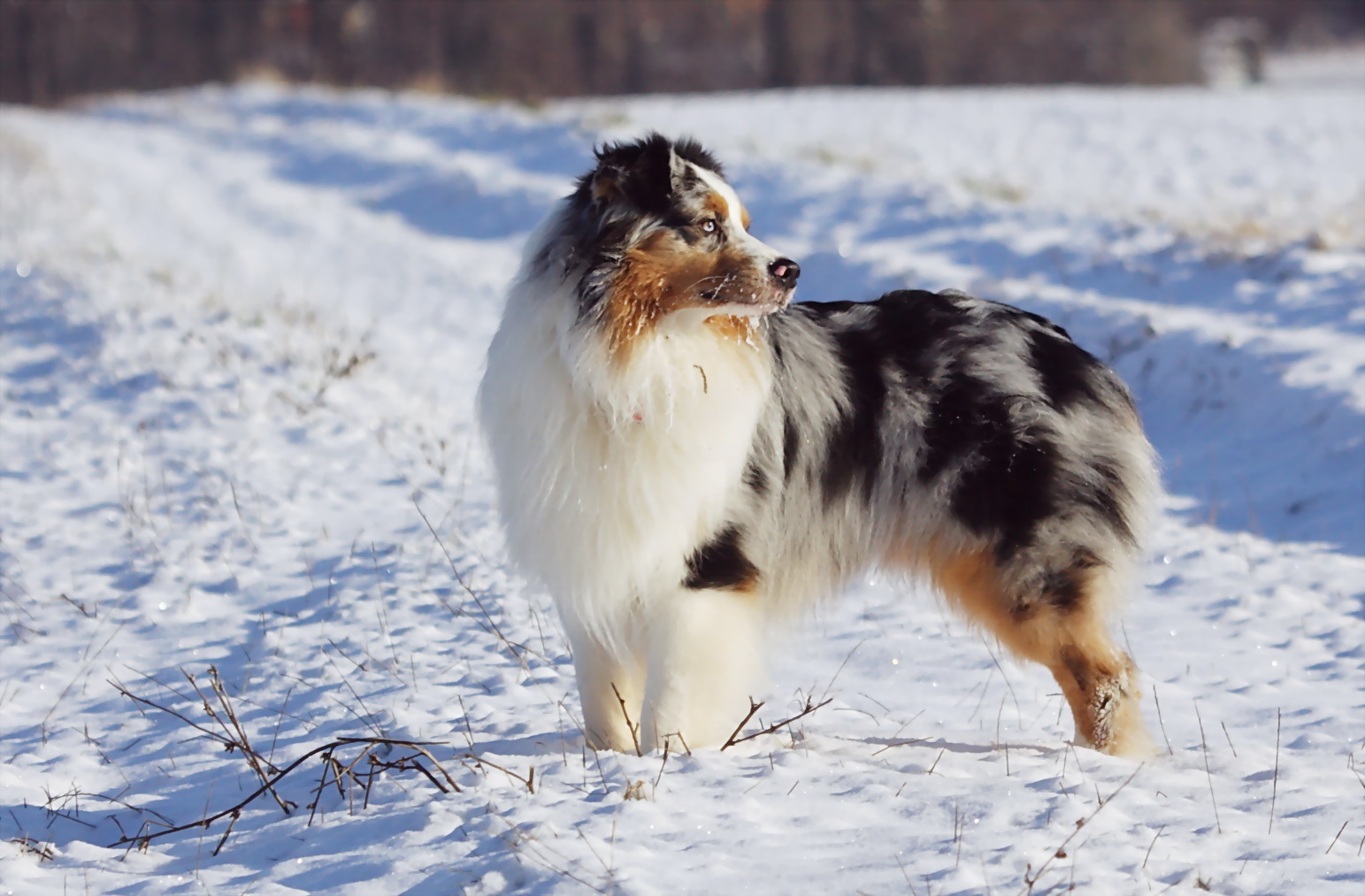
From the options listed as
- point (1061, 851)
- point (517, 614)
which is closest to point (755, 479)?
point (1061, 851)

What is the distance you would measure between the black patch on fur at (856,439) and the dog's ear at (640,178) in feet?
3.18

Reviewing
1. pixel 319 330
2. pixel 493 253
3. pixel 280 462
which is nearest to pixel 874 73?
pixel 493 253

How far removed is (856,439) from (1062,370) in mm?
825

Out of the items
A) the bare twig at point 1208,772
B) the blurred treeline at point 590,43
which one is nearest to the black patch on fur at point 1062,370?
the bare twig at point 1208,772

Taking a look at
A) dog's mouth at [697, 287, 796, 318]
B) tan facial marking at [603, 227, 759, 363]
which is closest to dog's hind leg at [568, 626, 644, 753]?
tan facial marking at [603, 227, 759, 363]

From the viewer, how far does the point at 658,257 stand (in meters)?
3.77

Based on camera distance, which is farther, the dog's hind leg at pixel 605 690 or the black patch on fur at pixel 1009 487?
the black patch on fur at pixel 1009 487

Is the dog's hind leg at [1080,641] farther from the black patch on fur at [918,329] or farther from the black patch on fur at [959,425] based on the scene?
the black patch on fur at [918,329]

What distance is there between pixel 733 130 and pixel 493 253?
921 centimetres

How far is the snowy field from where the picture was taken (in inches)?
128

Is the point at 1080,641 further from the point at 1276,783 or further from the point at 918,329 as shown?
the point at 918,329

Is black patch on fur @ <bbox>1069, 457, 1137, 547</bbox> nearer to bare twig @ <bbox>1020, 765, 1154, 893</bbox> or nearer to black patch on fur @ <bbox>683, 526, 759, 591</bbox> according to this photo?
bare twig @ <bbox>1020, 765, 1154, 893</bbox>

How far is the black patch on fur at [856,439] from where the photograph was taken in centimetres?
425

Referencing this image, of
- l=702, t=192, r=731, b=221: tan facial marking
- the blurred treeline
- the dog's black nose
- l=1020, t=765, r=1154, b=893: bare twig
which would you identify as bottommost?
l=1020, t=765, r=1154, b=893: bare twig
